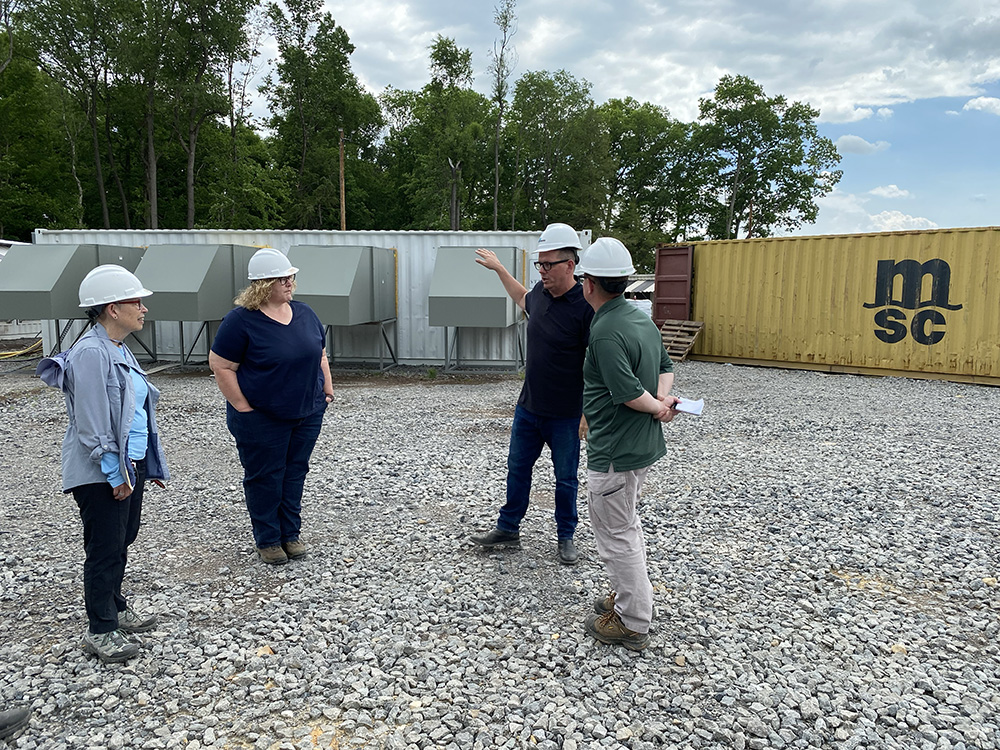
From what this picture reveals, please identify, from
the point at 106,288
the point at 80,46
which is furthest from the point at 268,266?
the point at 80,46

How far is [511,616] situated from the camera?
3.62 m

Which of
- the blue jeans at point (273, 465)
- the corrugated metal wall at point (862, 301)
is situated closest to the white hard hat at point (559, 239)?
the blue jeans at point (273, 465)

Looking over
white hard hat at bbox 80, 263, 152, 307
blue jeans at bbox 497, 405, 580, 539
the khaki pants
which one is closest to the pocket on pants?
the khaki pants

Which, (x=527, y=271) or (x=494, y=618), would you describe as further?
(x=527, y=271)

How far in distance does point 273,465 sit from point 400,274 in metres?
10.0

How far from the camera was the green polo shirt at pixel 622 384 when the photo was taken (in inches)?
120

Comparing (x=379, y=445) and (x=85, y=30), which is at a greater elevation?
(x=85, y=30)

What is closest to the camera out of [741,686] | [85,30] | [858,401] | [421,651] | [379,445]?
[741,686]

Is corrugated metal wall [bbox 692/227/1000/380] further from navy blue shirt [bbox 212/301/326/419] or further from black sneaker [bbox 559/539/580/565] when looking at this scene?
navy blue shirt [bbox 212/301/326/419]

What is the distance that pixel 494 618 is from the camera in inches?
142

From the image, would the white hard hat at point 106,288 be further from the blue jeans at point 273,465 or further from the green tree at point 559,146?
the green tree at point 559,146

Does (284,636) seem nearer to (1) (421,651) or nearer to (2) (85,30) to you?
(1) (421,651)

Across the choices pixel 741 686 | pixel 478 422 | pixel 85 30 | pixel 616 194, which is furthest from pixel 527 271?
pixel 616 194

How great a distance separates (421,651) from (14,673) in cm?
178
